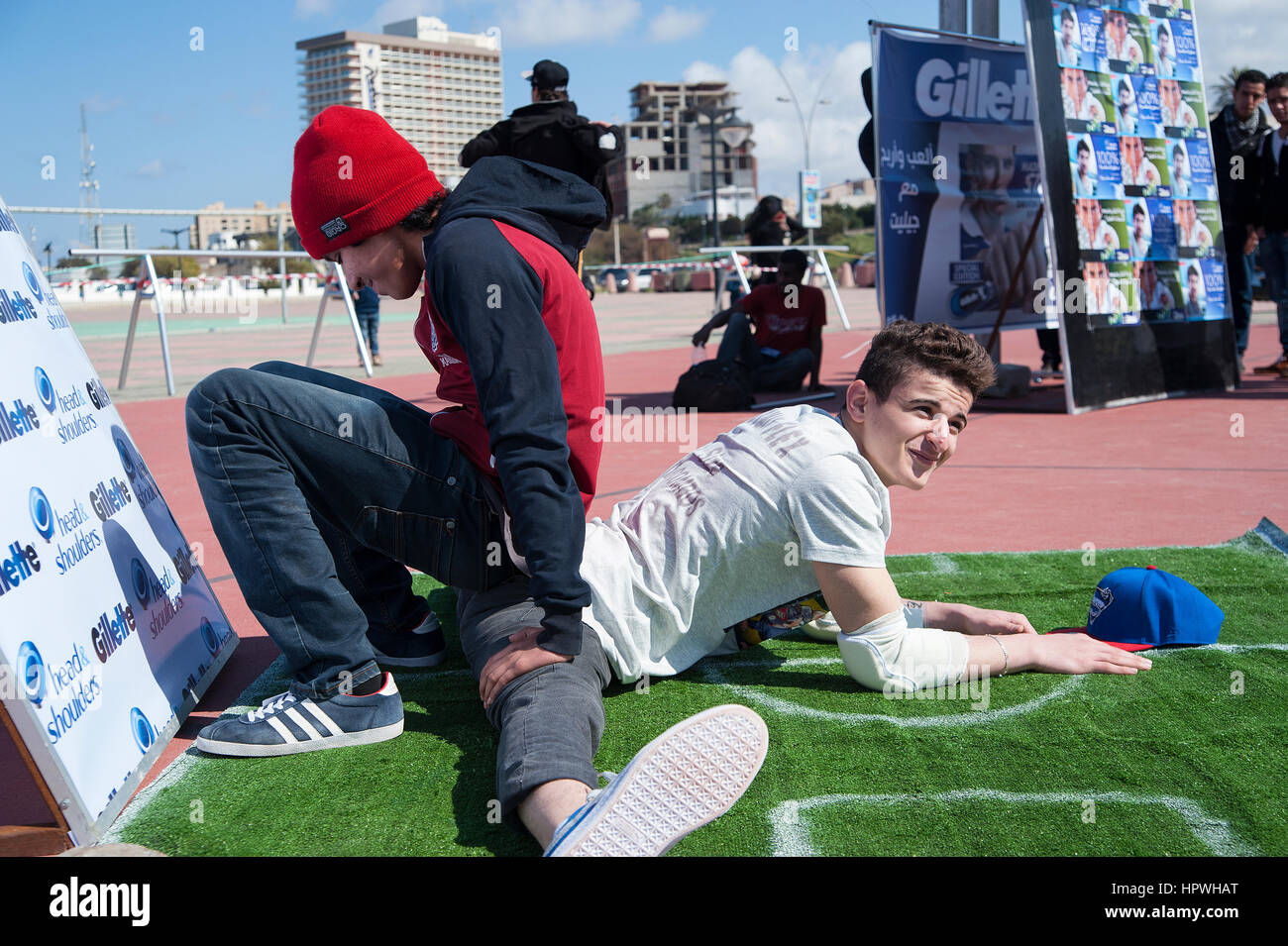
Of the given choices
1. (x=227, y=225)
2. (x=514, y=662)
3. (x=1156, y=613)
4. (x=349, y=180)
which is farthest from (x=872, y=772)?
(x=227, y=225)

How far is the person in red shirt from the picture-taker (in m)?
9.30

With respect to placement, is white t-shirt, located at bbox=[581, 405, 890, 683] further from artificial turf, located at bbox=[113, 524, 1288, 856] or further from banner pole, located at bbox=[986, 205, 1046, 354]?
banner pole, located at bbox=[986, 205, 1046, 354]

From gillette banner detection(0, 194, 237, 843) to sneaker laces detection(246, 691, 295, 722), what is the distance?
0.22 metres

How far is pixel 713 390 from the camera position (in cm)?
838

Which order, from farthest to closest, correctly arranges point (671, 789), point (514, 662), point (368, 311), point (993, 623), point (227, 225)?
point (227, 225) < point (368, 311) < point (993, 623) < point (514, 662) < point (671, 789)

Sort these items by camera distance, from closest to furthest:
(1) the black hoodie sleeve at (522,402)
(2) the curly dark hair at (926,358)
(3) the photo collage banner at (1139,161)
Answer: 1. (1) the black hoodie sleeve at (522,402)
2. (2) the curly dark hair at (926,358)
3. (3) the photo collage banner at (1139,161)

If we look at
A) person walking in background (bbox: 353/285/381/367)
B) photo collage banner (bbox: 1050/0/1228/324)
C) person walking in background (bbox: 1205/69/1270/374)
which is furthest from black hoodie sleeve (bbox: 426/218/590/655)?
person walking in background (bbox: 353/285/381/367)

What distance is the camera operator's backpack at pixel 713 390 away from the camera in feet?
27.4

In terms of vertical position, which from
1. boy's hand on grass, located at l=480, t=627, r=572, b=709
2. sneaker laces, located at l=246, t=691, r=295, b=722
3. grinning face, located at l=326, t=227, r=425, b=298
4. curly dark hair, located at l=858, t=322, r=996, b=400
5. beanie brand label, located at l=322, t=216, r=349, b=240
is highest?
beanie brand label, located at l=322, t=216, r=349, b=240

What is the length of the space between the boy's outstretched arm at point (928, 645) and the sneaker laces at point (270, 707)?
1240 mm

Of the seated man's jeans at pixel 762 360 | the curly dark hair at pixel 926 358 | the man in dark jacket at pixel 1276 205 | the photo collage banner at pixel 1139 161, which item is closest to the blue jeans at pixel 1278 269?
the man in dark jacket at pixel 1276 205

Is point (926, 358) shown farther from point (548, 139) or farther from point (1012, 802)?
point (548, 139)

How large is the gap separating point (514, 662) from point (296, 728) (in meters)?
0.58

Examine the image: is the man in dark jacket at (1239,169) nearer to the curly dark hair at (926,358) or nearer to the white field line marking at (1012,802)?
the curly dark hair at (926,358)
